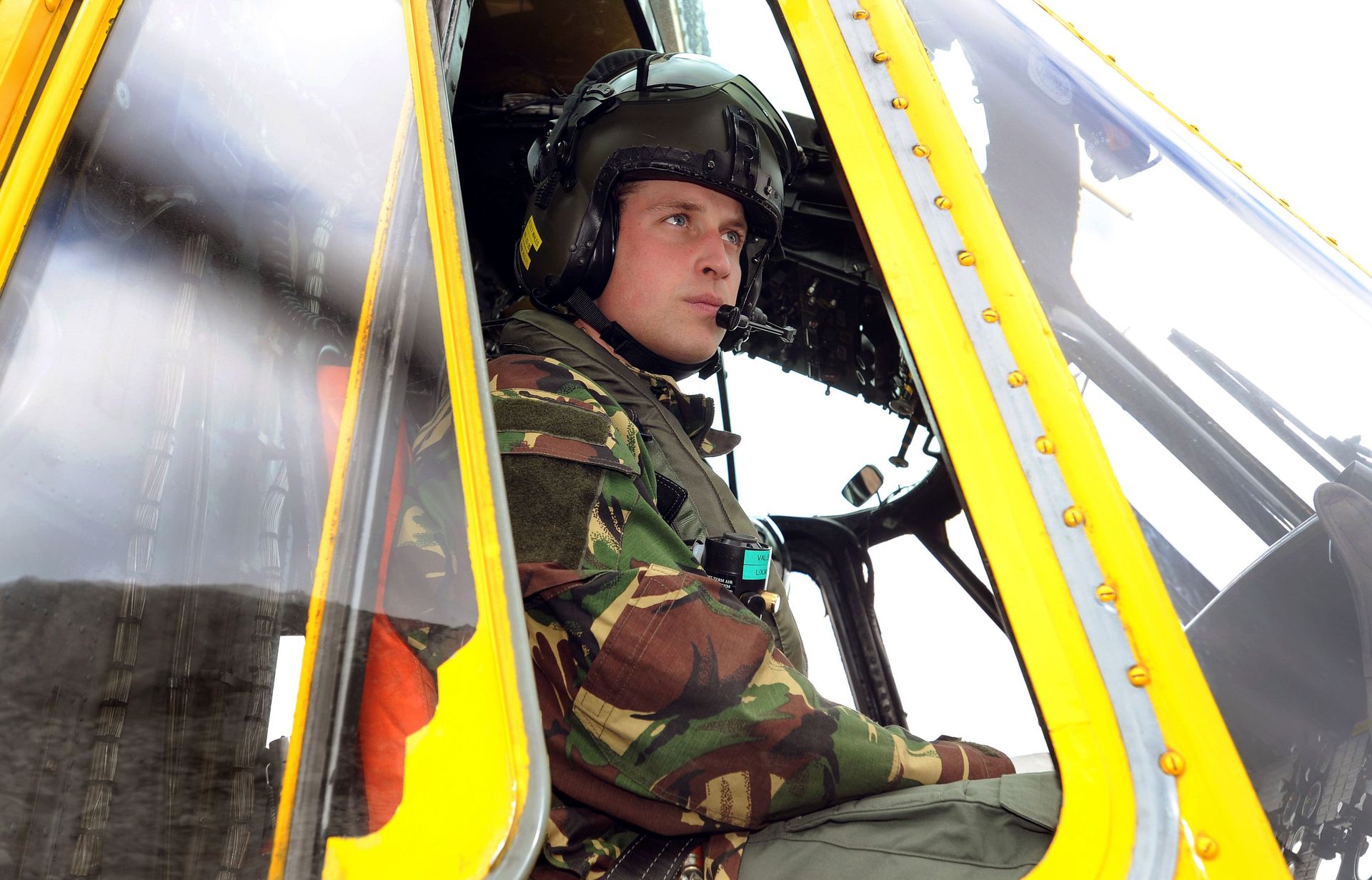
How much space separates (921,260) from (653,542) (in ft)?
1.44

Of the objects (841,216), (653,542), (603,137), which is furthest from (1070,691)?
(841,216)

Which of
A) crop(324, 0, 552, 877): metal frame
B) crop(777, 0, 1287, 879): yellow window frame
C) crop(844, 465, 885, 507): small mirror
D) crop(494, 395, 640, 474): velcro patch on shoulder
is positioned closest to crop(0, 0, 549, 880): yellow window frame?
A: crop(324, 0, 552, 877): metal frame

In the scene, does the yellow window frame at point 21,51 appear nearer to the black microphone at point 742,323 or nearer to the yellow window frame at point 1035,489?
the yellow window frame at point 1035,489

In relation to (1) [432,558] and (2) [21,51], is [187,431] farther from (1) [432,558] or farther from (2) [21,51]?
(2) [21,51]

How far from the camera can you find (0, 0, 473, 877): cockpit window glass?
0.73 metres

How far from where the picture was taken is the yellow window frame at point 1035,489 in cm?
67

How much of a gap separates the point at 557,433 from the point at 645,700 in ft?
1.01

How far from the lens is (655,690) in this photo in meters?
0.94

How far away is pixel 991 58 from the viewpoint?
101cm

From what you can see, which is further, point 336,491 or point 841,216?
point 841,216

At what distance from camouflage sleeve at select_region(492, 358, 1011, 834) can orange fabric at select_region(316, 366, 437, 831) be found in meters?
0.25

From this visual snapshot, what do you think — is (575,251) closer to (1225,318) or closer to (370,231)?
(370,231)

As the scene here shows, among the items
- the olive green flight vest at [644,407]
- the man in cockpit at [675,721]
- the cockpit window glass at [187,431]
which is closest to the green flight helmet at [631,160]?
the olive green flight vest at [644,407]

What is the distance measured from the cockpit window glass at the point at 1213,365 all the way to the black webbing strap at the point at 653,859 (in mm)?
544
